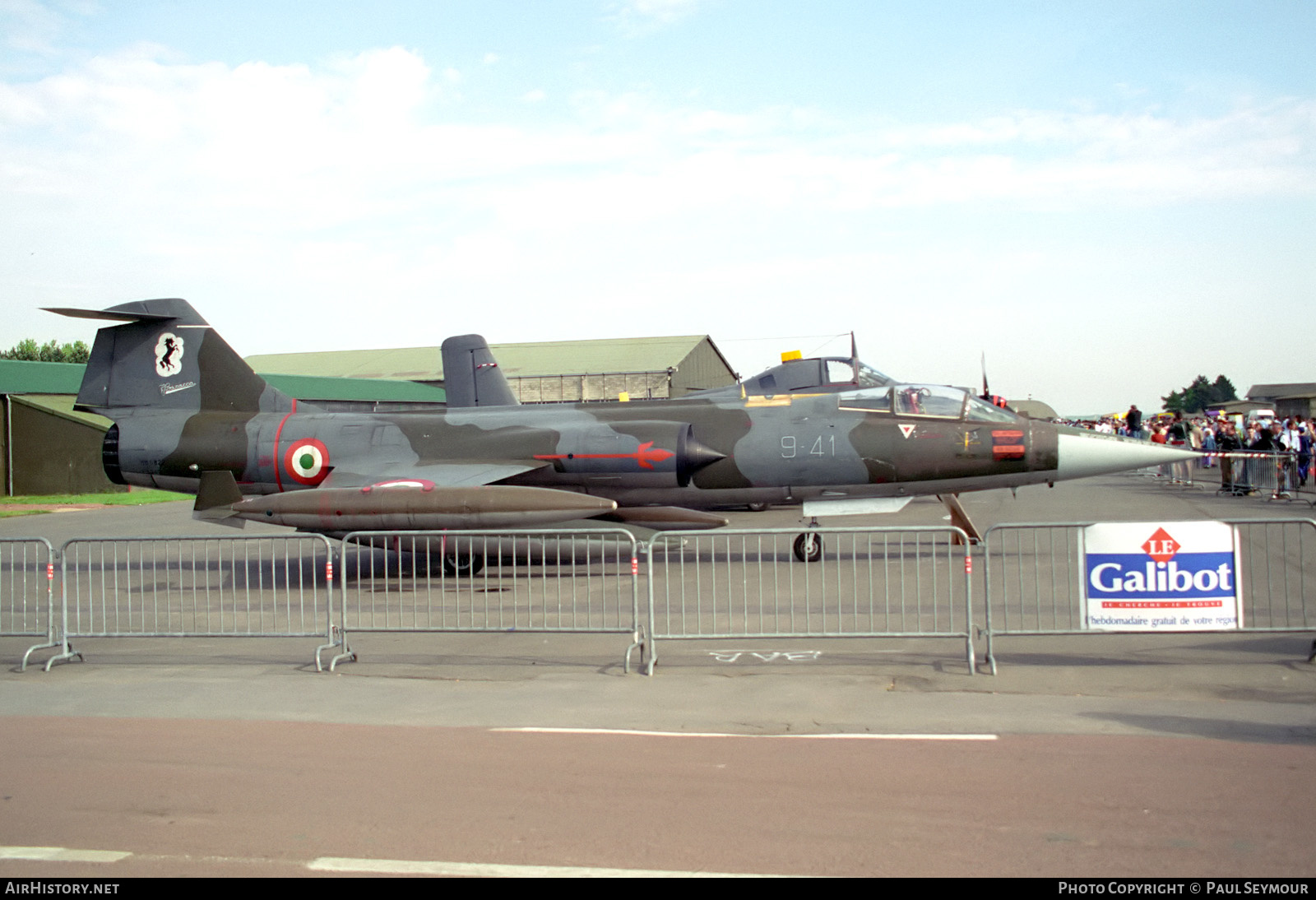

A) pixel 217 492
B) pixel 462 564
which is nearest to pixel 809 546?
pixel 462 564

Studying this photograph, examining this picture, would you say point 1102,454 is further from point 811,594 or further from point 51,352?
point 51,352

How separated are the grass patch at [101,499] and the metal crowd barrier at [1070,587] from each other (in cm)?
2484

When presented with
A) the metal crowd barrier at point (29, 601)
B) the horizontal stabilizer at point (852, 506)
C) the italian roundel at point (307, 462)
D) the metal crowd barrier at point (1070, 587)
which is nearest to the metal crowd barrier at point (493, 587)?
the italian roundel at point (307, 462)

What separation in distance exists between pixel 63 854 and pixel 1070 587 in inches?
326

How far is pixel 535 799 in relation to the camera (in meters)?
4.80

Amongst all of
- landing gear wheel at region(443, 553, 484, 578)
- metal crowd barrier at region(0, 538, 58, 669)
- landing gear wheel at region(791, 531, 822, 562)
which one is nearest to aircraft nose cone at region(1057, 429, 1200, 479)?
landing gear wheel at region(791, 531, 822, 562)

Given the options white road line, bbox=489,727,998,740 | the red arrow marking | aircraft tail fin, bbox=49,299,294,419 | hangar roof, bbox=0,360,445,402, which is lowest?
white road line, bbox=489,727,998,740

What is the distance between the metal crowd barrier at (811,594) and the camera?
7.76 m

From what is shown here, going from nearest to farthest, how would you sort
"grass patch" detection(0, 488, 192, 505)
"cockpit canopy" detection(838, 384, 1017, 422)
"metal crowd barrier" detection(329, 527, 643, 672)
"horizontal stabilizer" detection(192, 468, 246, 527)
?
"metal crowd barrier" detection(329, 527, 643, 672), "cockpit canopy" detection(838, 384, 1017, 422), "horizontal stabilizer" detection(192, 468, 246, 527), "grass patch" detection(0, 488, 192, 505)

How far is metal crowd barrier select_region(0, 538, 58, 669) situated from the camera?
28.1 feet

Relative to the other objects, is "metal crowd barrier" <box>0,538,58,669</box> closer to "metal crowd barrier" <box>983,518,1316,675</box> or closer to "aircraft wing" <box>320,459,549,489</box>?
"aircraft wing" <box>320,459,549,489</box>

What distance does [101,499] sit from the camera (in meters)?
32.5

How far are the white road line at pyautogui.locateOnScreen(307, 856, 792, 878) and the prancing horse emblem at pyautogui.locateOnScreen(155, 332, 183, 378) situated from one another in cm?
1277

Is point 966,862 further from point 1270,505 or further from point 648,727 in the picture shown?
point 1270,505
